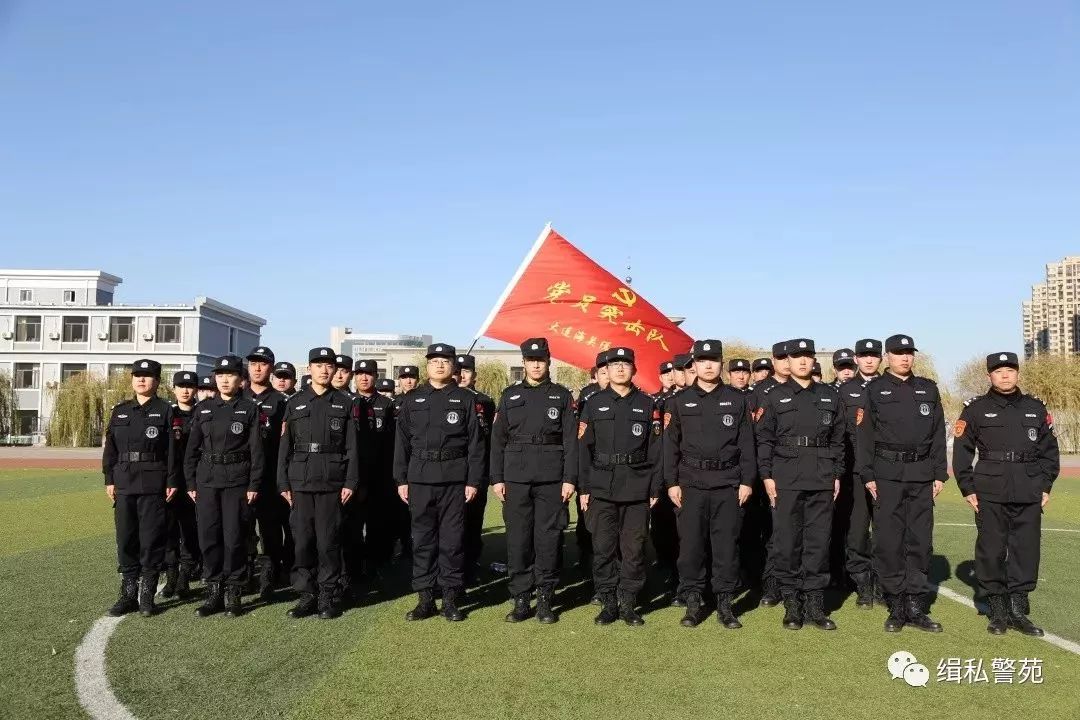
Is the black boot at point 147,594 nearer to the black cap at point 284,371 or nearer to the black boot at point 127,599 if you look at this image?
the black boot at point 127,599

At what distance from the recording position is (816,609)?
6.27 metres

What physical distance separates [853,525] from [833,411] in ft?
4.19

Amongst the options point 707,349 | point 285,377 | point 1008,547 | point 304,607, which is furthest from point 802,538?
point 285,377

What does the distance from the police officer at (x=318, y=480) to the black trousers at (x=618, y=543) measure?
2.08 metres

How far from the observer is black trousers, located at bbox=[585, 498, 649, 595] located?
6.43 meters

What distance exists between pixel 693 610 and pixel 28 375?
71278 mm

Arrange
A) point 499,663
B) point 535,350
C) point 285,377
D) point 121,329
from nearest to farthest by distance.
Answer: point 499,663 < point 535,350 < point 285,377 < point 121,329

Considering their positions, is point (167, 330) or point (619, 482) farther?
point (167, 330)

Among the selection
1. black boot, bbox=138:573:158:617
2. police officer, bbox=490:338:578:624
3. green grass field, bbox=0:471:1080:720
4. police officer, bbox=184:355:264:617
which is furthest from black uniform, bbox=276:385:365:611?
police officer, bbox=490:338:578:624

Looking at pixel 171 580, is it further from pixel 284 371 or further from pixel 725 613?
pixel 725 613

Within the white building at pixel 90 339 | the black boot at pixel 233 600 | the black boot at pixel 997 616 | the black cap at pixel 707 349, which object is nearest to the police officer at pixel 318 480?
the black boot at pixel 233 600

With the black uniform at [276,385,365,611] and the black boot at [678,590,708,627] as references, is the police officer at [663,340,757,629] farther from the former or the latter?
the black uniform at [276,385,365,611]

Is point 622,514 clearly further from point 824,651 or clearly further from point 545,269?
point 545,269

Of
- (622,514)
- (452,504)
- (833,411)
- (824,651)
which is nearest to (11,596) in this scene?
(452,504)
